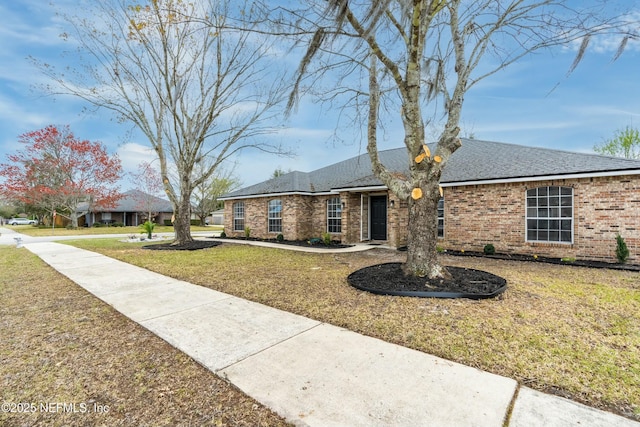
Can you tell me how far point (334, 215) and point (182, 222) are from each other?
24.1 ft

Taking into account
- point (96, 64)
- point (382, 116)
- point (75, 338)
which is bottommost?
point (75, 338)

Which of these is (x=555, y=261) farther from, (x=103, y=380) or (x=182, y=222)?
(x=182, y=222)

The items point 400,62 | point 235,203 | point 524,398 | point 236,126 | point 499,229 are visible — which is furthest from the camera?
point 235,203

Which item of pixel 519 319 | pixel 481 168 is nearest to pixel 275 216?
pixel 481 168

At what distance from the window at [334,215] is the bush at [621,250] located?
954 cm

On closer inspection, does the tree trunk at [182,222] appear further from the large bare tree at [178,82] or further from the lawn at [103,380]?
the lawn at [103,380]

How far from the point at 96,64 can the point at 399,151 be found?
14.7 m

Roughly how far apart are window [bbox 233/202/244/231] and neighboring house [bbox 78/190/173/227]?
910 inches

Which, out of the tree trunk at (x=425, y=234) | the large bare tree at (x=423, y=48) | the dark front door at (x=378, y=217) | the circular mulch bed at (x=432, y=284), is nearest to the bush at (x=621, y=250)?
the circular mulch bed at (x=432, y=284)

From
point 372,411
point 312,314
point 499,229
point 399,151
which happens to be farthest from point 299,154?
point 372,411

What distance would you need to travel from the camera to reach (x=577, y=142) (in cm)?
1652

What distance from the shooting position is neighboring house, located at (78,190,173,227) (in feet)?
119

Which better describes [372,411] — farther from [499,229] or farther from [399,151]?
[399,151]

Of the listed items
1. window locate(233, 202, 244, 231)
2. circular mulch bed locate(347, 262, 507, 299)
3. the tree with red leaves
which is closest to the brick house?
window locate(233, 202, 244, 231)
